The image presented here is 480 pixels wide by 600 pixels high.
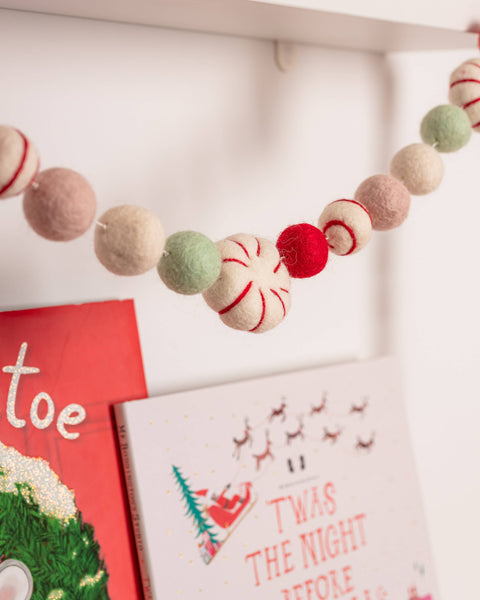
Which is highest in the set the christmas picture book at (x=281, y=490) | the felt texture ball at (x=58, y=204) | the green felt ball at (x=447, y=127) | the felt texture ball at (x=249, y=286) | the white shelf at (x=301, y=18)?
the white shelf at (x=301, y=18)

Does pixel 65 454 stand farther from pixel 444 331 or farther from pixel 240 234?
pixel 444 331

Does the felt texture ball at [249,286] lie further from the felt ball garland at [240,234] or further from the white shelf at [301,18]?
the white shelf at [301,18]

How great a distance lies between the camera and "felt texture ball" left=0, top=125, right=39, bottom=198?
0.33 meters

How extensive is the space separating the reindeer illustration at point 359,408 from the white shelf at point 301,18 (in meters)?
0.35

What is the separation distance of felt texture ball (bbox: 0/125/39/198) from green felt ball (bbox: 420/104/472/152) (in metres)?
0.32

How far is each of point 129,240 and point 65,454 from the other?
0.20 metres

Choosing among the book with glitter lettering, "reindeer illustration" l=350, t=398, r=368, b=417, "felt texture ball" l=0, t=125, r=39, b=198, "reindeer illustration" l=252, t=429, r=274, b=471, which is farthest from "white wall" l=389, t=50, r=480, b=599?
"felt texture ball" l=0, t=125, r=39, b=198

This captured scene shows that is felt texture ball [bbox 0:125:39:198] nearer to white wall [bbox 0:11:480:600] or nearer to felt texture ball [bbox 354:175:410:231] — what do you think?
white wall [bbox 0:11:480:600]

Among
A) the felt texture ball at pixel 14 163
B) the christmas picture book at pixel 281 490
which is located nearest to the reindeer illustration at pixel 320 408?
the christmas picture book at pixel 281 490

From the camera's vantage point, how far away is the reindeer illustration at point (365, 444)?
622 millimetres

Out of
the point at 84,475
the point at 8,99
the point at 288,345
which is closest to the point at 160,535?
the point at 84,475

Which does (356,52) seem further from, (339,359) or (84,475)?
(84,475)

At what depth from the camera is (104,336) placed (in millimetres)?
499

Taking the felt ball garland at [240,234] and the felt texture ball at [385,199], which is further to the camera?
the felt texture ball at [385,199]
